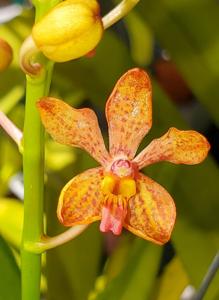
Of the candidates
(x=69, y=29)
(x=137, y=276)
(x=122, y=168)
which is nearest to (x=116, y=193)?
(x=122, y=168)

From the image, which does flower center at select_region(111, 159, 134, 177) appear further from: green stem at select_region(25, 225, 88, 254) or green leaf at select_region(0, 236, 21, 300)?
green leaf at select_region(0, 236, 21, 300)

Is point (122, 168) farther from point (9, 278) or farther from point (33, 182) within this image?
point (9, 278)

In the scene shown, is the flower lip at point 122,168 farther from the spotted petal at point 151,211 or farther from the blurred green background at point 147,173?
the blurred green background at point 147,173

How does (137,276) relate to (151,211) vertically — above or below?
below

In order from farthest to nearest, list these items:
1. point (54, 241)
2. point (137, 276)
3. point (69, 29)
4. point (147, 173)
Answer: point (147, 173)
point (137, 276)
point (54, 241)
point (69, 29)

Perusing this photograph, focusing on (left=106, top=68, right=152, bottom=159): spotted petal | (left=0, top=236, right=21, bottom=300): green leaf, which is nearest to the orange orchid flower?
(left=106, top=68, right=152, bottom=159): spotted petal

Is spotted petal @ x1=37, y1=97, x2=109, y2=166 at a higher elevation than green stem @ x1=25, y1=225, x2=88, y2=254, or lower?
higher
